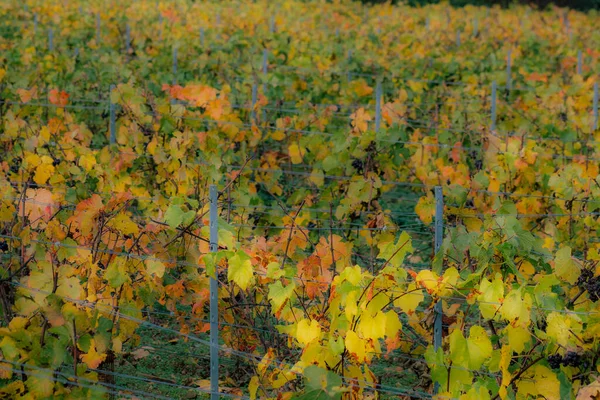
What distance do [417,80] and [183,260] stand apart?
208 inches

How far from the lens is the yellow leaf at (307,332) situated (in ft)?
10.6

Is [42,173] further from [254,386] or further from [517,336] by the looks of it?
[517,336]

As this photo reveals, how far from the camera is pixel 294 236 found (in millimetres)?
4246

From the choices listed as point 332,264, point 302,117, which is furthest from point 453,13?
point 332,264

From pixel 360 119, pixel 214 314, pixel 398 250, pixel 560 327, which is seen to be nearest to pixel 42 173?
pixel 214 314

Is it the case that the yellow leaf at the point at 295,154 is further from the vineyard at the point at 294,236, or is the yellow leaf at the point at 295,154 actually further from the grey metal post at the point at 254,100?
the grey metal post at the point at 254,100

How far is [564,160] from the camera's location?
6.46 meters

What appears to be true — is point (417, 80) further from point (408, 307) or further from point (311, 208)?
point (408, 307)

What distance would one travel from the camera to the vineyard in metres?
3.23

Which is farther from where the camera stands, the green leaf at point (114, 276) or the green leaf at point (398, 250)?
the green leaf at point (114, 276)

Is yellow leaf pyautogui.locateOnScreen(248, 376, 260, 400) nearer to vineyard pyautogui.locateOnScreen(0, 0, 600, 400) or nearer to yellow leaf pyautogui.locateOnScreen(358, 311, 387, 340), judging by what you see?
vineyard pyautogui.locateOnScreen(0, 0, 600, 400)

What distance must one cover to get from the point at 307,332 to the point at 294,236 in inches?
40.8

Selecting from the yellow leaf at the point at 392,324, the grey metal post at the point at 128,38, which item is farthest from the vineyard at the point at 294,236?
the grey metal post at the point at 128,38

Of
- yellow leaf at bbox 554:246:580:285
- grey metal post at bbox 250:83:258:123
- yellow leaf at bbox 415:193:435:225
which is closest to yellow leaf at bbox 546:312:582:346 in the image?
yellow leaf at bbox 554:246:580:285
